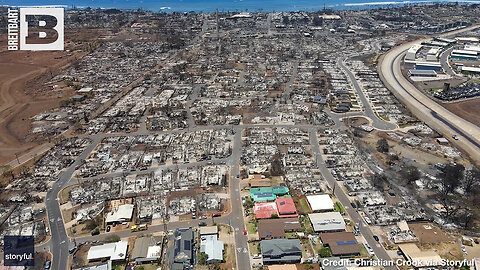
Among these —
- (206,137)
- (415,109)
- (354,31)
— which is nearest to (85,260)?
(206,137)

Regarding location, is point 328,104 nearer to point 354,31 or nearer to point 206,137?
point 206,137

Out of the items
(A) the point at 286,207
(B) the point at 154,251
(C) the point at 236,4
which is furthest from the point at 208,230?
(C) the point at 236,4

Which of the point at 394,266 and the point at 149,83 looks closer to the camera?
the point at 394,266

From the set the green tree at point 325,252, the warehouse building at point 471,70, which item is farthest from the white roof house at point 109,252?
the warehouse building at point 471,70

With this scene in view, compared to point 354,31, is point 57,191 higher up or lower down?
lower down

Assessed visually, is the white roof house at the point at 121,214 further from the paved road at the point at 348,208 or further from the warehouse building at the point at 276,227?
the paved road at the point at 348,208

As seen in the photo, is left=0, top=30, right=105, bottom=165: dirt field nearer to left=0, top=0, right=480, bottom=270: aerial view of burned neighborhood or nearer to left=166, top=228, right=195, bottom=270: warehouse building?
left=0, top=0, right=480, bottom=270: aerial view of burned neighborhood

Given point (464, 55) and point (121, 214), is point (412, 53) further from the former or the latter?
point (121, 214)
